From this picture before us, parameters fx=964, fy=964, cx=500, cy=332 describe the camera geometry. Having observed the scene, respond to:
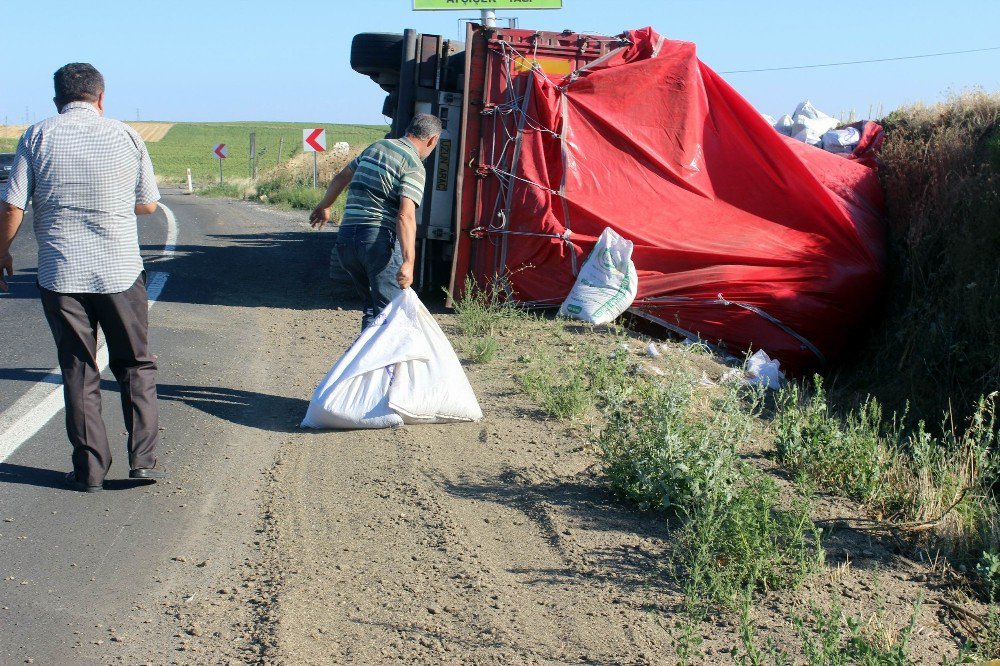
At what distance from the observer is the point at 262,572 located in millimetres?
3814

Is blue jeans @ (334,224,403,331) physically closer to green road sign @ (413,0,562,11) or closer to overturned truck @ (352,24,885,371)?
overturned truck @ (352,24,885,371)

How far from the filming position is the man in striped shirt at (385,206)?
566cm

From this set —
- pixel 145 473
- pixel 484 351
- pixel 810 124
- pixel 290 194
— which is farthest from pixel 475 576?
pixel 290 194

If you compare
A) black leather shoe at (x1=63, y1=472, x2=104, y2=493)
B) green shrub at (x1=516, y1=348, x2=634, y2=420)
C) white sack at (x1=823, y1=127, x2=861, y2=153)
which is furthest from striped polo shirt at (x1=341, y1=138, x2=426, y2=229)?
white sack at (x1=823, y1=127, x2=861, y2=153)

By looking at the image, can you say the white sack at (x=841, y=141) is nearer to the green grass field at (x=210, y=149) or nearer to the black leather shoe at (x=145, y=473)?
the black leather shoe at (x=145, y=473)

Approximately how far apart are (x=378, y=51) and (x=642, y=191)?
3194mm

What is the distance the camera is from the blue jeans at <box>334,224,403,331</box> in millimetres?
5773

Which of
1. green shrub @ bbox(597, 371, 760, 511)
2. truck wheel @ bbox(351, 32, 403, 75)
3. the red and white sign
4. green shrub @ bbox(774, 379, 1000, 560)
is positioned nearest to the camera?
green shrub @ bbox(597, 371, 760, 511)

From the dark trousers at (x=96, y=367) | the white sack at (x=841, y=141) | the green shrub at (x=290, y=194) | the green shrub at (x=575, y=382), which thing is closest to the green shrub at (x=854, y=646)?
the green shrub at (x=575, y=382)

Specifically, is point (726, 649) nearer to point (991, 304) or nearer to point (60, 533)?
point (60, 533)

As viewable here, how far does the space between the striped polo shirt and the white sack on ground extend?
0.54 m

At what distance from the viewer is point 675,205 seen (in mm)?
9297

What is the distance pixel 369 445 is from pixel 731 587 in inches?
94.9

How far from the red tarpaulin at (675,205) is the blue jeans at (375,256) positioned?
3452 millimetres
